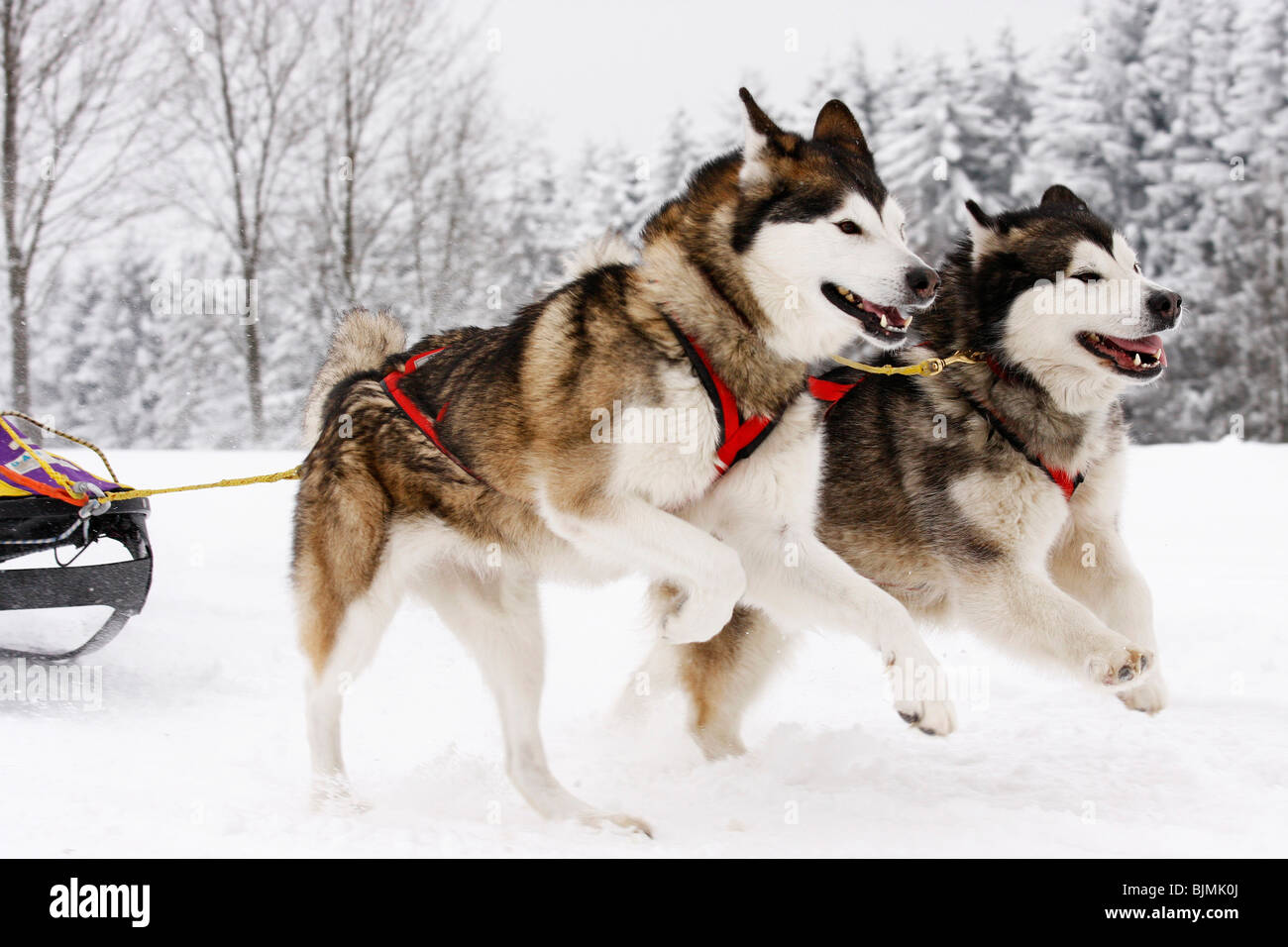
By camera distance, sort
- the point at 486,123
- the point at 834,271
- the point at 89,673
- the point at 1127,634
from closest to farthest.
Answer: the point at 834,271, the point at 1127,634, the point at 89,673, the point at 486,123

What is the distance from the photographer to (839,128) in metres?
3.63

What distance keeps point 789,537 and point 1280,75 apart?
93.2 feet

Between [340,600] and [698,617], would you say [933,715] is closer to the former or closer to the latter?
[698,617]

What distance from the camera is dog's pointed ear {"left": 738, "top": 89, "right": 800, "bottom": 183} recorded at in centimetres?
328

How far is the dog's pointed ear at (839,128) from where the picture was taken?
3.59 metres

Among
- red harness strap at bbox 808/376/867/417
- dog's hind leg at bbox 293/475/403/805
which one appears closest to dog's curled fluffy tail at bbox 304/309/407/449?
dog's hind leg at bbox 293/475/403/805

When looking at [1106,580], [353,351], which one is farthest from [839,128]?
[353,351]

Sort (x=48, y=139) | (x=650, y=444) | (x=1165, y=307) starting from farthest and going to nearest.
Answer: (x=48, y=139)
(x=1165, y=307)
(x=650, y=444)

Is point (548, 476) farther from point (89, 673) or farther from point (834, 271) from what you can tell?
point (89, 673)

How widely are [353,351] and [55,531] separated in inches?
60.9

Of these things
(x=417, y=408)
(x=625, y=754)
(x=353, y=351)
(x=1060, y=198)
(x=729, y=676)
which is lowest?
(x=625, y=754)
